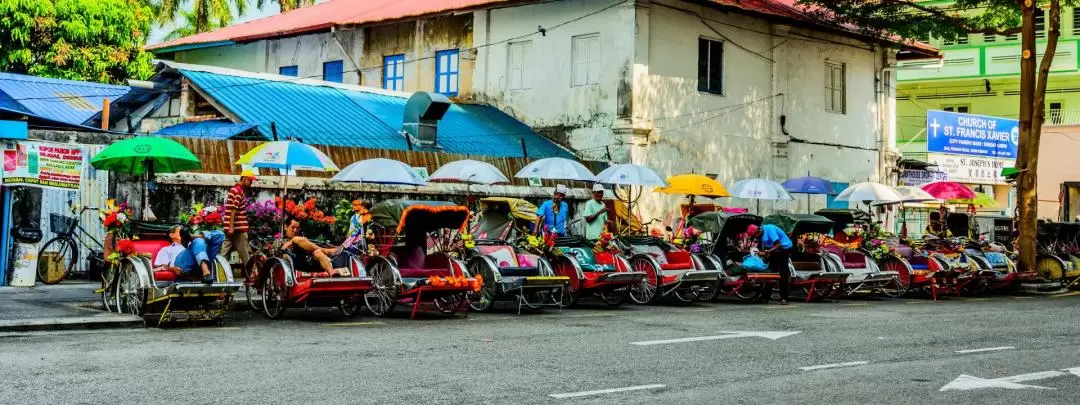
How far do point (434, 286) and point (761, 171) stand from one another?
1756 centimetres

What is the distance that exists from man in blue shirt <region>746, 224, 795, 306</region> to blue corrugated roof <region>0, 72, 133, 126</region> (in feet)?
43.7

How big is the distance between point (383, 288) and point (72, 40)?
86.5 feet

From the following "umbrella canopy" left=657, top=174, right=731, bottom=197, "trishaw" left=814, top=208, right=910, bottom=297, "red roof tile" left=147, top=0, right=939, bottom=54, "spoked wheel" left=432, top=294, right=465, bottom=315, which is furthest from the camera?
"red roof tile" left=147, top=0, right=939, bottom=54

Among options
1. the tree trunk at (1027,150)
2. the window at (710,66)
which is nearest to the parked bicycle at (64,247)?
the window at (710,66)

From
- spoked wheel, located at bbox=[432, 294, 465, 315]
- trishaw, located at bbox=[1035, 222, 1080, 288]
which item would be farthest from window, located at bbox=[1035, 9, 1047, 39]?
spoked wheel, located at bbox=[432, 294, 465, 315]

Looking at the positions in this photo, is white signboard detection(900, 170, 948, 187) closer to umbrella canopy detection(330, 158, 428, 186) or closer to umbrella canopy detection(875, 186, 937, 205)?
umbrella canopy detection(875, 186, 937, 205)

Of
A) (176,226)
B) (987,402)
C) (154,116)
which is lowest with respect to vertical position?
(987,402)

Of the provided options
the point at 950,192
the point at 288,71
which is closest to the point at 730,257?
the point at 950,192

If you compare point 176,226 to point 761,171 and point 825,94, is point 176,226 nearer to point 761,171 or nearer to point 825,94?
point 761,171

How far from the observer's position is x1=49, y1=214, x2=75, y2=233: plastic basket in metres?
18.6

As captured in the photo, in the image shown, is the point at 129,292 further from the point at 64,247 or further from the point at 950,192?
the point at 950,192

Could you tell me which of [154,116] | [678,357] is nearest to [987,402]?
[678,357]

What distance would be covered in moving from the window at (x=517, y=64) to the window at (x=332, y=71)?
5.73 metres

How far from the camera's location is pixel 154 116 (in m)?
27.4
